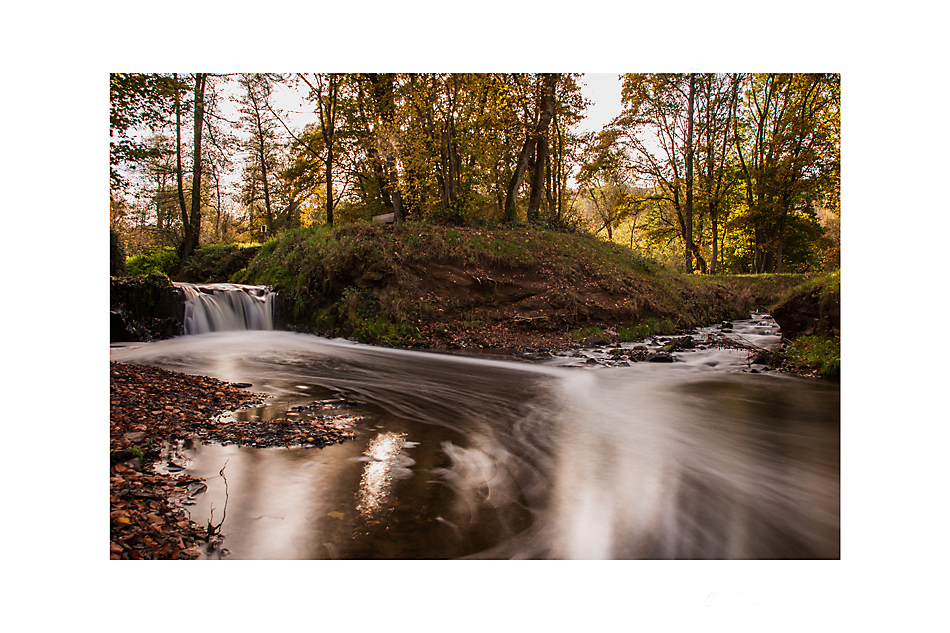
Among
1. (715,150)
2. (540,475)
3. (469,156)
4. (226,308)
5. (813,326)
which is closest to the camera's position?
(540,475)

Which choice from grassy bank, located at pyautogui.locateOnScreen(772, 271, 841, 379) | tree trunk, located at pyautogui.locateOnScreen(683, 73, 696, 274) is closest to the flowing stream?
grassy bank, located at pyautogui.locateOnScreen(772, 271, 841, 379)

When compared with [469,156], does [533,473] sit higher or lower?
lower

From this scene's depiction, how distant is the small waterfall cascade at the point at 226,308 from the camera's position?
1061 cm

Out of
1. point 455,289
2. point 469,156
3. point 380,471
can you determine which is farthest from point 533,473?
point 469,156

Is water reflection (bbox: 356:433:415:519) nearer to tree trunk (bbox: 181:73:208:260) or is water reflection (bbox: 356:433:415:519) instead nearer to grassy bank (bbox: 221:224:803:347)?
grassy bank (bbox: 221:224:803:347)

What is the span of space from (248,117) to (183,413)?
1675 cm

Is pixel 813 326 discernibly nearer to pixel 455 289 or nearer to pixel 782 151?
pixel 455 289

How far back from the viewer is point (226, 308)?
11.3 metres

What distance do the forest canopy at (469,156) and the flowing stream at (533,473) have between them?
3682mm

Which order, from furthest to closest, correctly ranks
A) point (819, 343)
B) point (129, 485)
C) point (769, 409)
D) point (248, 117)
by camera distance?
point (248, 117) → point (819, 343) → point (769, 409) → point (129, 485)

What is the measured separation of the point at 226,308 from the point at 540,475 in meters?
10.5
